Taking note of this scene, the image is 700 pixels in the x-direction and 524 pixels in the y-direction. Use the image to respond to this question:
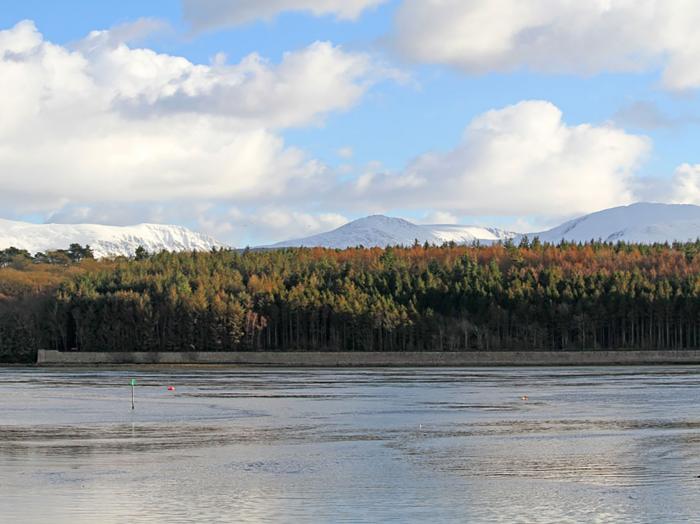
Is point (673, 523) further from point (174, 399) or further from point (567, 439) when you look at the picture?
point (174, 399)

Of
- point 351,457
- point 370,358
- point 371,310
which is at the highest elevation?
point 371,310

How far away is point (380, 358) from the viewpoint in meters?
131

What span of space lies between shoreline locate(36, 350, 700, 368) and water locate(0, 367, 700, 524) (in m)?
55.3

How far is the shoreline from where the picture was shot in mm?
124062

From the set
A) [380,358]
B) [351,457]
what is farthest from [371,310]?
[351,457]

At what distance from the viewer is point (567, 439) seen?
138 ft

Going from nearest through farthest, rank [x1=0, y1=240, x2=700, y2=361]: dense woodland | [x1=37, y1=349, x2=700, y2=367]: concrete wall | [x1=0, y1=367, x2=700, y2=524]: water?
[x1=0, y1=367, x2=700, y2=524]: water < [x1=37, y1=349, x2=700, y2=367]: concrete wall < [x1=0, y1=240, x2=700, y2=361]: dense woodland

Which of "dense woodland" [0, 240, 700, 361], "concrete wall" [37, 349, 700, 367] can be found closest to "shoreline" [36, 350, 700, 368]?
"concrete wall" [37, 349, 700, 367]

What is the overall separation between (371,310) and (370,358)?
10.4 m

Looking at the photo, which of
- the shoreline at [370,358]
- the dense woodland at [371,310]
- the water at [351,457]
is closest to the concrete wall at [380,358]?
the shoreline at [370,358]

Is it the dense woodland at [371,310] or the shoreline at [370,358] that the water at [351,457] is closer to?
the shoreline at [370,358]

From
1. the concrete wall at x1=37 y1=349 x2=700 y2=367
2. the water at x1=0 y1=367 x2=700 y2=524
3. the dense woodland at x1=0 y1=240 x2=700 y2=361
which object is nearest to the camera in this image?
the water at x1=0 y1=367 x2=700 y2=524

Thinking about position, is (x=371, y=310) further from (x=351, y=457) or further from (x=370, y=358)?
(x=351, y=457)

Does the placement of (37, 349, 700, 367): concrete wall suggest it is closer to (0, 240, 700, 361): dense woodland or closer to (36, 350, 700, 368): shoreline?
(36, 350, 700, 368): shoreline
